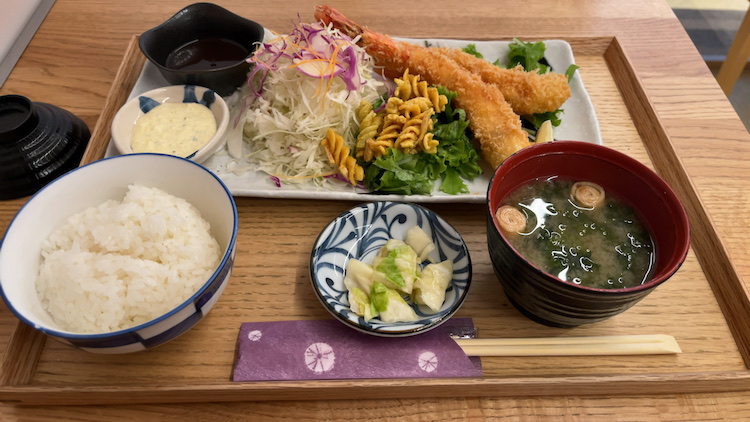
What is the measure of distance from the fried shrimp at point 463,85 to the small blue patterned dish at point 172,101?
2.22 feet

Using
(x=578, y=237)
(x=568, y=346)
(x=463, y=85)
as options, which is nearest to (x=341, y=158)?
(x=463, y=85)

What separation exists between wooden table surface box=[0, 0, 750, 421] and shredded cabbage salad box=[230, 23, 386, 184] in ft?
0.98

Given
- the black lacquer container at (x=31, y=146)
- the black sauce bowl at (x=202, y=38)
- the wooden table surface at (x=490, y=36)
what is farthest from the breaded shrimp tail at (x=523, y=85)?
the black lacquer container at (x=31, y=146)

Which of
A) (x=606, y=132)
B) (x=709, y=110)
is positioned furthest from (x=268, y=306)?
(x=709, y=110)

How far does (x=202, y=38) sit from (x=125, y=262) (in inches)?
51.6

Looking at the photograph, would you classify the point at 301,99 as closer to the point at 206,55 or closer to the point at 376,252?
the point at 206,55

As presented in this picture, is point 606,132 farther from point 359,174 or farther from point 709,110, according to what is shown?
point 359,174

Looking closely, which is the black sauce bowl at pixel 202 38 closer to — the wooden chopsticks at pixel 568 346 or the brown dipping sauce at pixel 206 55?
the brown dipping sauce at pixel 206 55

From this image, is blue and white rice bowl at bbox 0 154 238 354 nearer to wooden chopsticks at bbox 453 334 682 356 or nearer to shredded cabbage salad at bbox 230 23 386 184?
shredded cabbage salad at bbox 230 23 386 184

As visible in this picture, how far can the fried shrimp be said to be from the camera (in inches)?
68.1

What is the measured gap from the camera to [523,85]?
1.85 metres

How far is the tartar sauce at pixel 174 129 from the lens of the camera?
5.52 feet

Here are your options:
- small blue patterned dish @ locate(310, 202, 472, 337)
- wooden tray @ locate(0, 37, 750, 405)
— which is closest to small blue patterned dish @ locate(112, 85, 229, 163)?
wooden tray @ locate(0, 37, 750, 405)

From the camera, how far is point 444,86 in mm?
1878
